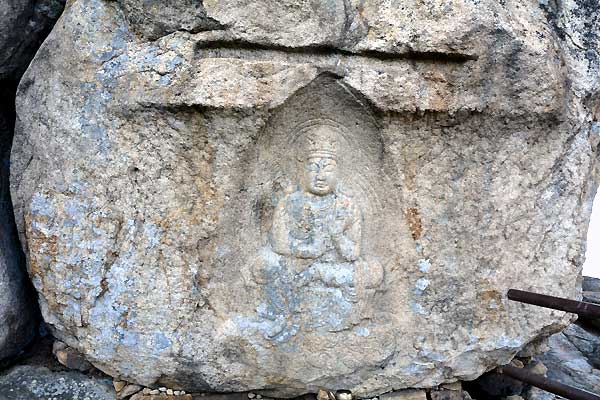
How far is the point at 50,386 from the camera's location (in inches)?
104

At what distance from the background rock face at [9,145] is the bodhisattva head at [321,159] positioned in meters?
1.45

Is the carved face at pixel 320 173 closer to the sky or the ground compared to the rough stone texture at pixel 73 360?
closer to the sky

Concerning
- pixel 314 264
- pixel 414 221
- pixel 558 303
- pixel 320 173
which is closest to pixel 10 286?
pixel 314 264

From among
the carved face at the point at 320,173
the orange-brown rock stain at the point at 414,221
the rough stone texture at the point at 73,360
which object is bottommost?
the rough stone texture at the point at 73,360

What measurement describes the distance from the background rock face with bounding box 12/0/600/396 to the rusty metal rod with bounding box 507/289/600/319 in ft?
0.51

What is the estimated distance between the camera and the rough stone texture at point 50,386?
8.54 feet

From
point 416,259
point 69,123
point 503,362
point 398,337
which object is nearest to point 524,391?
point 503,362

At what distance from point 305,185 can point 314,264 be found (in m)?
0.38

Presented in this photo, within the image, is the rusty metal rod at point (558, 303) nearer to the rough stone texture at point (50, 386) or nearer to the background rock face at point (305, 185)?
the background rock face at point (305, 185)

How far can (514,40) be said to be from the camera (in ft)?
7.50

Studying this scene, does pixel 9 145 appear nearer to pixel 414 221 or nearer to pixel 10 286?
pixel 10 286

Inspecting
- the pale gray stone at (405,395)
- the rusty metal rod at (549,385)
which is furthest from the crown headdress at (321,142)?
the rusty metal rod at (549,385)

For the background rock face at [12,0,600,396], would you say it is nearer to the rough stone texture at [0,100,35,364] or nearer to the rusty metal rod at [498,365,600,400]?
the rusty metal rod at [498,365,600,400]

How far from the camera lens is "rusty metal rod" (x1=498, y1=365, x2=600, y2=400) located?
2023 millimetres
